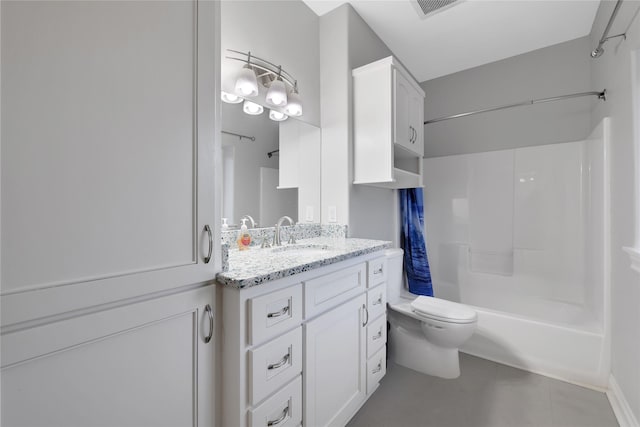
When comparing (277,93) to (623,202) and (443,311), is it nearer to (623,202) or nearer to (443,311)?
(443,311)

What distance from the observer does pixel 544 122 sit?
2.53 metres

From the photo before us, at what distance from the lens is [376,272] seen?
1680 mm

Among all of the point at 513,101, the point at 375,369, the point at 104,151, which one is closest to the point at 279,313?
the point at 104,151

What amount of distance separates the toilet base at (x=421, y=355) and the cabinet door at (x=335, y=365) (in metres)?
0.61

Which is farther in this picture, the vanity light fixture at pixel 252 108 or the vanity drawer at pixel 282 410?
the vanity light fixture at pixel 252 108

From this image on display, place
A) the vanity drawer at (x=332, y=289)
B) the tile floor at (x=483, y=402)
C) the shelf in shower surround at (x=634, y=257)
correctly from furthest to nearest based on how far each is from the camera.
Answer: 1. the tile floor at (x=483, y=402)
2. the shelf in shower surround at (x=634, y=257)
3. the vanity drawer at (x=332, y=289)

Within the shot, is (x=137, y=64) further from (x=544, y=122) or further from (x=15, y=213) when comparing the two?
(x=544, y=122)

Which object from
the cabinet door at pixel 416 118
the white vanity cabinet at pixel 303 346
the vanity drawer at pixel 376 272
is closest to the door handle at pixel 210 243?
the white vanity cabinet at pixel 303 346

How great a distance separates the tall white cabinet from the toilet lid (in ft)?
4.75

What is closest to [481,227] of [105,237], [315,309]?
[315,309]

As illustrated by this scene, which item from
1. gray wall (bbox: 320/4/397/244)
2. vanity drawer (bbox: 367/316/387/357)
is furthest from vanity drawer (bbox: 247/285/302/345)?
gray wall (bbox: 320/4/397/244)

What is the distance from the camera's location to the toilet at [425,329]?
1808mm

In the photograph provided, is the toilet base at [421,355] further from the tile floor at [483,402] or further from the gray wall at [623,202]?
the gray wall at [623,202]

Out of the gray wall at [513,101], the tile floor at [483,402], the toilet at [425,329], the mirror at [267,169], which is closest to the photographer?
the tile floor at [483,402]
